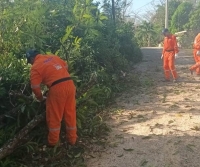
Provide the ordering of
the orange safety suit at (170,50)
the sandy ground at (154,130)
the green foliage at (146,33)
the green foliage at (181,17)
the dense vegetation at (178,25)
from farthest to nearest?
the green foliage at (146,33), the green foliage at (181,17), the dense vegetation at (178,25), the orange safety suit at (170,50), the sandy ground at (154,130)

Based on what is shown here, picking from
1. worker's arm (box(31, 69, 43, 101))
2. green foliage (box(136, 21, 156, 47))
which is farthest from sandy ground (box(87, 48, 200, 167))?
green foliage (box(136, 21, 156, 47))

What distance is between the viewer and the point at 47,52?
623 cm

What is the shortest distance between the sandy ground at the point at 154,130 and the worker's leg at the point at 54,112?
762mm

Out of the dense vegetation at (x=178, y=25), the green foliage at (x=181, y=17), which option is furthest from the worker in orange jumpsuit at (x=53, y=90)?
the green foliage at (x=181, y=17)

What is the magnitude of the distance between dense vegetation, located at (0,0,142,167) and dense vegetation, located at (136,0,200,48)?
1982cm

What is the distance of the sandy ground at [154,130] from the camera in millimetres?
Result: 4422

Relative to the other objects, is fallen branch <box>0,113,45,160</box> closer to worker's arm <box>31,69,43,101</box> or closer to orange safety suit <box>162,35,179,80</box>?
worker's arm <box>31,69,43,101</box>

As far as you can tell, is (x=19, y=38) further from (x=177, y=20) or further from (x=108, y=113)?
(x=177, y=20)

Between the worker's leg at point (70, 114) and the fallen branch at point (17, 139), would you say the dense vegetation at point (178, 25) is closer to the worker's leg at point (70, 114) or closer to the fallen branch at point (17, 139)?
the worker's leg at point (70, 114)

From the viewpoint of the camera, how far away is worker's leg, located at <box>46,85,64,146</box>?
4.47m

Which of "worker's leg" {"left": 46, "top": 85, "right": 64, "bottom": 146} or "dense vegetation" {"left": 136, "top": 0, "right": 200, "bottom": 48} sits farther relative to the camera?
"dense vegetation" {"left": 136, "top": 0, "right": 200, "bottom": 48}

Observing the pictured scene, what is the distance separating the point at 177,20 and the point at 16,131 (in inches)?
1184

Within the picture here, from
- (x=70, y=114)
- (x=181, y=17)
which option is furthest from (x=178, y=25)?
(x=70, y=114)

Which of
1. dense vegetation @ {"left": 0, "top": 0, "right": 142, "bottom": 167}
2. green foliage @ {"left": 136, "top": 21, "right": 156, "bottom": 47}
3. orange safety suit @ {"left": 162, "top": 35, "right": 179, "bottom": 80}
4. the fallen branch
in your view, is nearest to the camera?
the fallen branch
